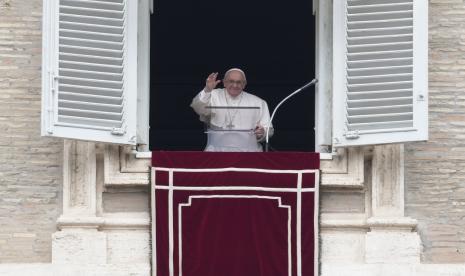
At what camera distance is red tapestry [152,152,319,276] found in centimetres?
1309

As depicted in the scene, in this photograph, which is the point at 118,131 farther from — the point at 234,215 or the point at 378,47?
the point at 378,47

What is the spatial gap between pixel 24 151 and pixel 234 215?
1.60m

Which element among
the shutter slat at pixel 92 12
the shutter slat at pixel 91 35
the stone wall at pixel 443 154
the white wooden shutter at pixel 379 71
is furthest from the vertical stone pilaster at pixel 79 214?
the stone wall at pixel 443 154

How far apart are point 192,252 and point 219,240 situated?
0.21 m

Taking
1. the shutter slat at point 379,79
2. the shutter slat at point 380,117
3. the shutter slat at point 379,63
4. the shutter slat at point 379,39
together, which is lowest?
the shutter slat at point 380,117

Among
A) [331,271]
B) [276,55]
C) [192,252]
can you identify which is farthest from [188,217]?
[276,55]

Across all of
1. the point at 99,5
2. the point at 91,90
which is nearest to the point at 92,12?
the point at 99,5

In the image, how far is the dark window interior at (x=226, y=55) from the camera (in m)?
17.6

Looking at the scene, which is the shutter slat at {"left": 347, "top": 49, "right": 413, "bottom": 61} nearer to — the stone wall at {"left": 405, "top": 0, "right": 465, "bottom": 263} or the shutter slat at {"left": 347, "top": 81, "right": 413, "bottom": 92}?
the shutter slat at {"left": 347, "top": 81, "right": 413, "bottom": 92}

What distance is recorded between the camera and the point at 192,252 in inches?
516

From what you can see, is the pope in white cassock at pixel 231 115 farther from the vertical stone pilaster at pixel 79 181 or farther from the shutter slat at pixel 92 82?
the vertical stone pilaster at pixel 79 181

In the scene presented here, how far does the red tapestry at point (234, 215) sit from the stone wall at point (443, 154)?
2.62ft

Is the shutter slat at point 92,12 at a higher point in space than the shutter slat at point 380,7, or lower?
lower

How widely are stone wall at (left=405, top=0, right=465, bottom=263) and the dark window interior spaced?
3930 mm
